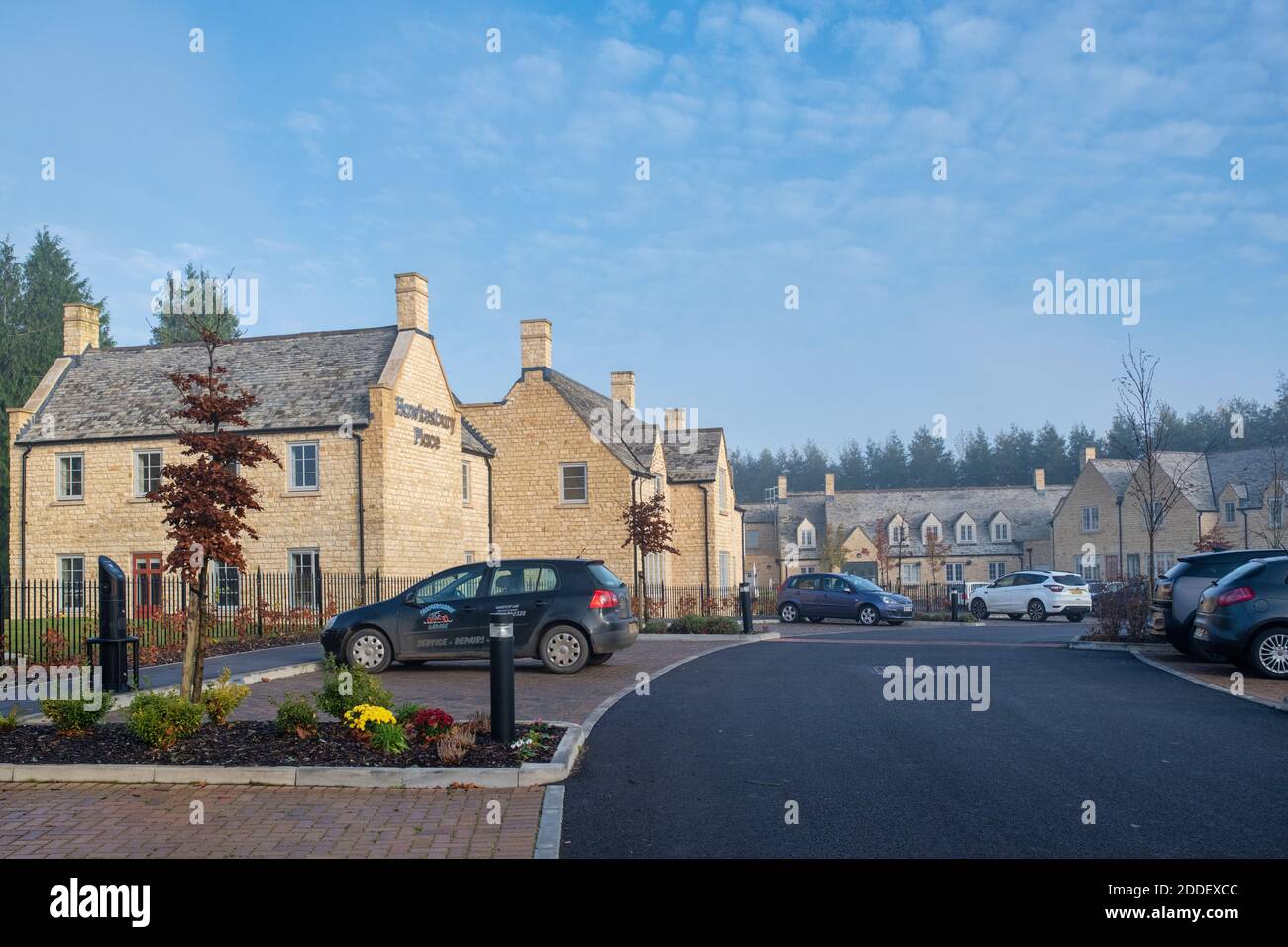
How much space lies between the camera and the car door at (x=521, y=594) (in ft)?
51.2

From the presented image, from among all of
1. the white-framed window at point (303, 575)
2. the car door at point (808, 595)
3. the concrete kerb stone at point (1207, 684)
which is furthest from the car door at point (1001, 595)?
the white-framed window at point (303, 575)

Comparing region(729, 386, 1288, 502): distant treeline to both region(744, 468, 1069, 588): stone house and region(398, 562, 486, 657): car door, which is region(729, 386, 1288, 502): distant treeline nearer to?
region(744, 468, 1069, 588): stone house

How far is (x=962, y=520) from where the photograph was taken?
68938mm

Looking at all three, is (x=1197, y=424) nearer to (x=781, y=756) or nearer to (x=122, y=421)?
(x=122, y=421)

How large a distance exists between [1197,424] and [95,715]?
116 metres

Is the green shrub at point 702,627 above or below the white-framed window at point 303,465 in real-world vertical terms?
below

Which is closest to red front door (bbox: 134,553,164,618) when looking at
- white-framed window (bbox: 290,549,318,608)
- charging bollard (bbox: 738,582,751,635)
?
white-framed window (bbox: 290,549,318,608)

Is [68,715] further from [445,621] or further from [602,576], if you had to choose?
[602,576]

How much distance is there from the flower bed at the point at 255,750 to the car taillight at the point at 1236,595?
9448 millimetres

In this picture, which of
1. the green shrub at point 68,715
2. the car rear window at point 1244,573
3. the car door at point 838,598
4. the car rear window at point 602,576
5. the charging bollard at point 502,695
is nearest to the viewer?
the charging bollard at point 502,695

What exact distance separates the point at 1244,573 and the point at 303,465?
24024 millimetres

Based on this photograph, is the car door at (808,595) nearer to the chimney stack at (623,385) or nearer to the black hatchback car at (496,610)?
the chimney stack at (623,385)

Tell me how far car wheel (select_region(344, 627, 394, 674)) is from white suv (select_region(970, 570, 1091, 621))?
1053 inches
